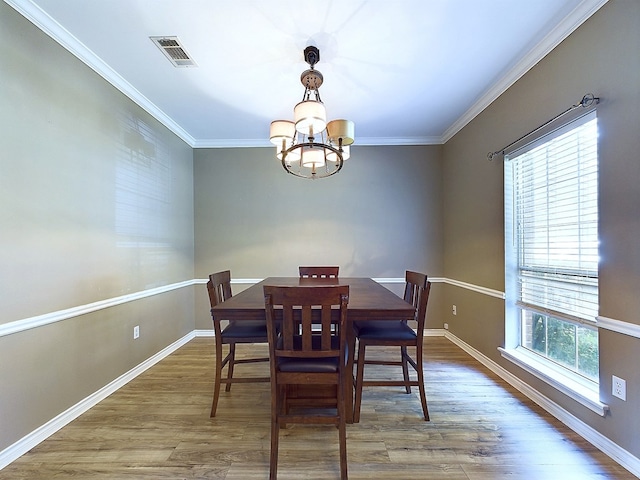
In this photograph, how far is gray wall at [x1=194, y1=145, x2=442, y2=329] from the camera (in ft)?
12.8

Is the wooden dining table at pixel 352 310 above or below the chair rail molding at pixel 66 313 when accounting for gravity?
above

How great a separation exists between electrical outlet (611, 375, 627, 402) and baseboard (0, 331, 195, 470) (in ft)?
10.7

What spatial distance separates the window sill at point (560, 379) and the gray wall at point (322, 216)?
1.50 m

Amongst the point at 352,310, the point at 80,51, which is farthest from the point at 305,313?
the point at 80,51

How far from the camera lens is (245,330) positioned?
223 cm

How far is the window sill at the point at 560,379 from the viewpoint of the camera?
1.72 metres

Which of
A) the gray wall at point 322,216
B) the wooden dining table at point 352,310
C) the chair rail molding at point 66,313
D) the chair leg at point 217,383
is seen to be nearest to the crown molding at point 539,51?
the gray wall at point 322,216

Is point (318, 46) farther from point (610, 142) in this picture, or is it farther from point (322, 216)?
point (322, 216)

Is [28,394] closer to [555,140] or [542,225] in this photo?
[542,225]

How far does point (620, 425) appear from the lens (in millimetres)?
1571

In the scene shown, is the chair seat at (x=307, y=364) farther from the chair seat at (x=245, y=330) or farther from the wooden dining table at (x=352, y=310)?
the chair seat at (x=245, y=330)

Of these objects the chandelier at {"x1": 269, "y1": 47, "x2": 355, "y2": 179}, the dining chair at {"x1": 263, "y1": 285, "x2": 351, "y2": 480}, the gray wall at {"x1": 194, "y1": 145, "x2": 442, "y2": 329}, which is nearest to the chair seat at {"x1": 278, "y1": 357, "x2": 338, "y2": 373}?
the dining chair at {"x1": 263, "y1": 285, "x2": 351, "y2": 480}

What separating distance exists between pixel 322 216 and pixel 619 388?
3.01 metres

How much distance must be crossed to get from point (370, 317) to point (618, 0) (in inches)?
83.4
